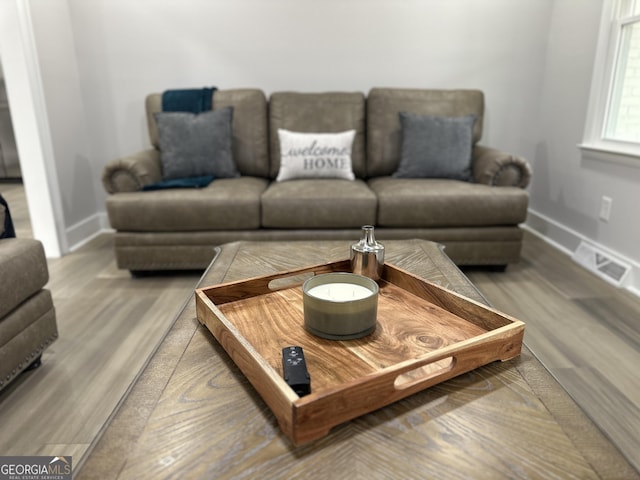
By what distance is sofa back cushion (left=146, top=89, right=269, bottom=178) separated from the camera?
2836mm

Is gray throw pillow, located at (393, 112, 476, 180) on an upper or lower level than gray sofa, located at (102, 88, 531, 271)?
upper

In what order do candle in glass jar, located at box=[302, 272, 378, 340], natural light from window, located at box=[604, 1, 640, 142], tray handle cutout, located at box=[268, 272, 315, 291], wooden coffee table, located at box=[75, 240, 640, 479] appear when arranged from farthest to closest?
natural light from window, located at box=[604, 1, 640, 142]
tray handle cutout, located at box=[268, 272, 315, 291]
candle in glass jar, located at box=[302, 272, 378, 340]
wooden coffee table, located at box=[75, 240, 640, 479]

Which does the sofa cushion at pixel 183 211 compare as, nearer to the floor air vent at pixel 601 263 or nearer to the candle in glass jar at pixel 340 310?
the candle in glass jar at pixel 340 310

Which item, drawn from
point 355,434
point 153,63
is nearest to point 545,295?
point 355,434

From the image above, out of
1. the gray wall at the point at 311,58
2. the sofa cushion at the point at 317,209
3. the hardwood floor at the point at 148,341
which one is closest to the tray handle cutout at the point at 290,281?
the hardwood floor at the point at 148,341

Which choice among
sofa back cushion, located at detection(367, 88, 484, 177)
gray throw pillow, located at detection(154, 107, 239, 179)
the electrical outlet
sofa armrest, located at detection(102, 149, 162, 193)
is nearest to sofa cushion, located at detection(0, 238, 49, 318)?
sofa armrest, located at detection(102, 149, 162, 193)

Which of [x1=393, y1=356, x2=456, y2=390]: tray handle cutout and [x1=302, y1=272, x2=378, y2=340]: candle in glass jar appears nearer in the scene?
[x1=393, y1=356, x2=456, y2=390]: tray handle cutout

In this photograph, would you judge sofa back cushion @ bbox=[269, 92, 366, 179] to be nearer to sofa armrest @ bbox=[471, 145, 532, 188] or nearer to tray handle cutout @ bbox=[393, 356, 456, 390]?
sofa armrest @ bbox=[471, 145, 532, 188]

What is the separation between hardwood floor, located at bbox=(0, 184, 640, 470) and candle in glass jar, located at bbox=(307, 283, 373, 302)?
0.39 m

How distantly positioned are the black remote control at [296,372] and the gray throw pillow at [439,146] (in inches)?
83.4

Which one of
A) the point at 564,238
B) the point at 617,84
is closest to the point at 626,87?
the point at 617,84

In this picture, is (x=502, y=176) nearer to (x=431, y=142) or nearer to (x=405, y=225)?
(x=431, y=142)

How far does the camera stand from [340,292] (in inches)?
35.3

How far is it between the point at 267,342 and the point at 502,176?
6.61 feet
